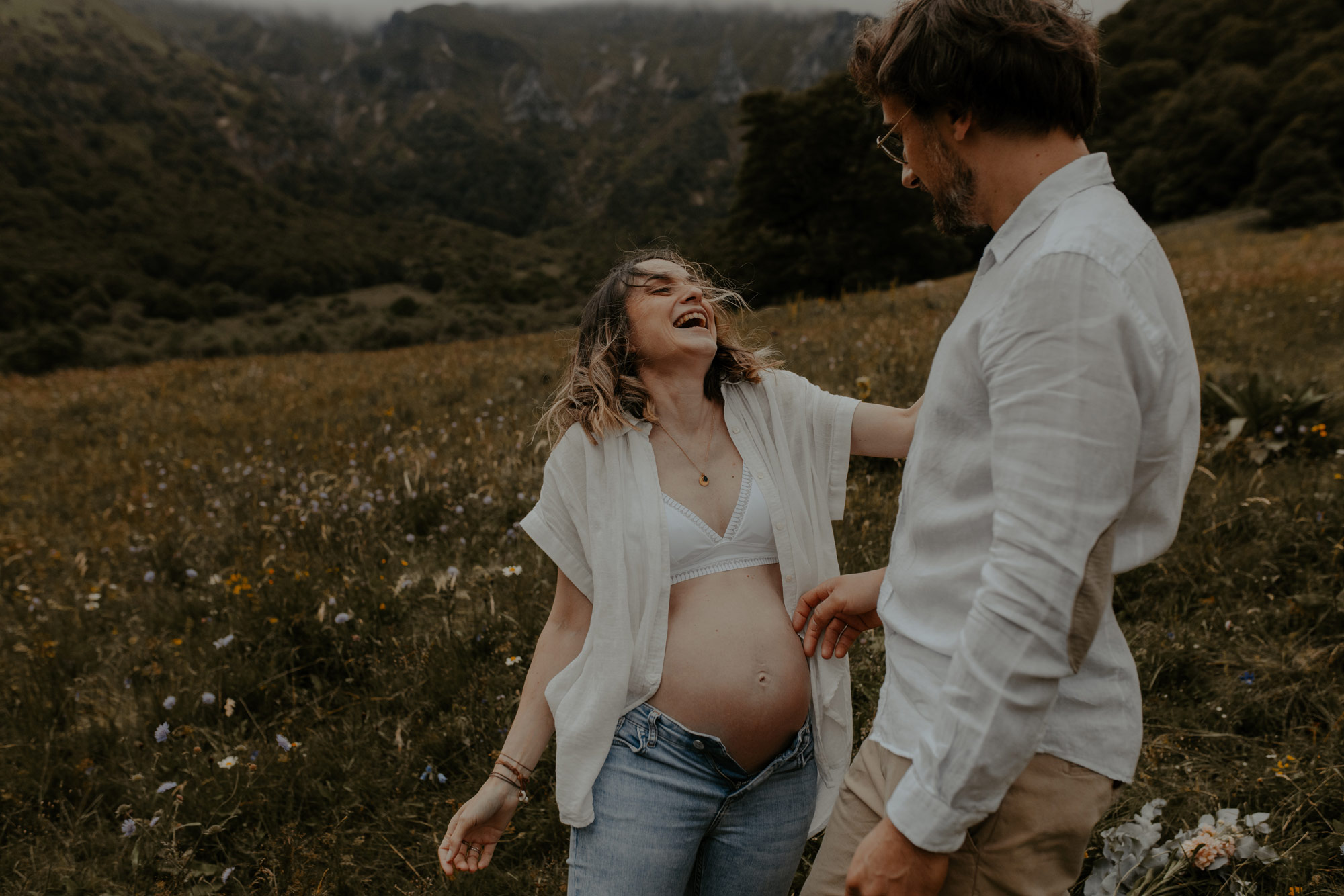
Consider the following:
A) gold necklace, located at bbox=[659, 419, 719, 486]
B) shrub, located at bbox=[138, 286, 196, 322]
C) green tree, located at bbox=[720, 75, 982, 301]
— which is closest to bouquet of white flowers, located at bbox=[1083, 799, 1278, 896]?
gold necklace, located at bbox=[659, 419, 719, 486]

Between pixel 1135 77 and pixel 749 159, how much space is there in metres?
45.4

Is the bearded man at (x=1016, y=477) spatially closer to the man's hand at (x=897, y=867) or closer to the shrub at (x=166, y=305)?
the man's hand at (x=897, y=867)

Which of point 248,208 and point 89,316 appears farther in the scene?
point 248,208

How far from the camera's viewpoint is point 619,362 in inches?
97.4

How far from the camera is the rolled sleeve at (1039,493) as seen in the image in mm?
1147

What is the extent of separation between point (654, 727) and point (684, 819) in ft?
0.80

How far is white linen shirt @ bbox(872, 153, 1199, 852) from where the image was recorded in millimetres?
1153

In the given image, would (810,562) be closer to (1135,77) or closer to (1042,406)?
(1042,406)

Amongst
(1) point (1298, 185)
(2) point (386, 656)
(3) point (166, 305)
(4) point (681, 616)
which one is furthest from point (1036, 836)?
(3) point (166, 305)

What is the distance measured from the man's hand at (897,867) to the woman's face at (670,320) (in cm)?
145

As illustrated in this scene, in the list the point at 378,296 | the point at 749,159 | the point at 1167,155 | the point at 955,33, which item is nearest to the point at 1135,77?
the point at 1167,155

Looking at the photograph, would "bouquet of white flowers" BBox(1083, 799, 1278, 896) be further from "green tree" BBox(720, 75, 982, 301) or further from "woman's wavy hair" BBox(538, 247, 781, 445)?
"green tree" BBox(720, 75, 982, 301)

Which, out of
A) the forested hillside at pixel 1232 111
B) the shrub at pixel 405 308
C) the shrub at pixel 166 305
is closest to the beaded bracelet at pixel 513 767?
the forested hillside at pixel 1232 111

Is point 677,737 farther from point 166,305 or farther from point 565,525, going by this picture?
point 166,305
